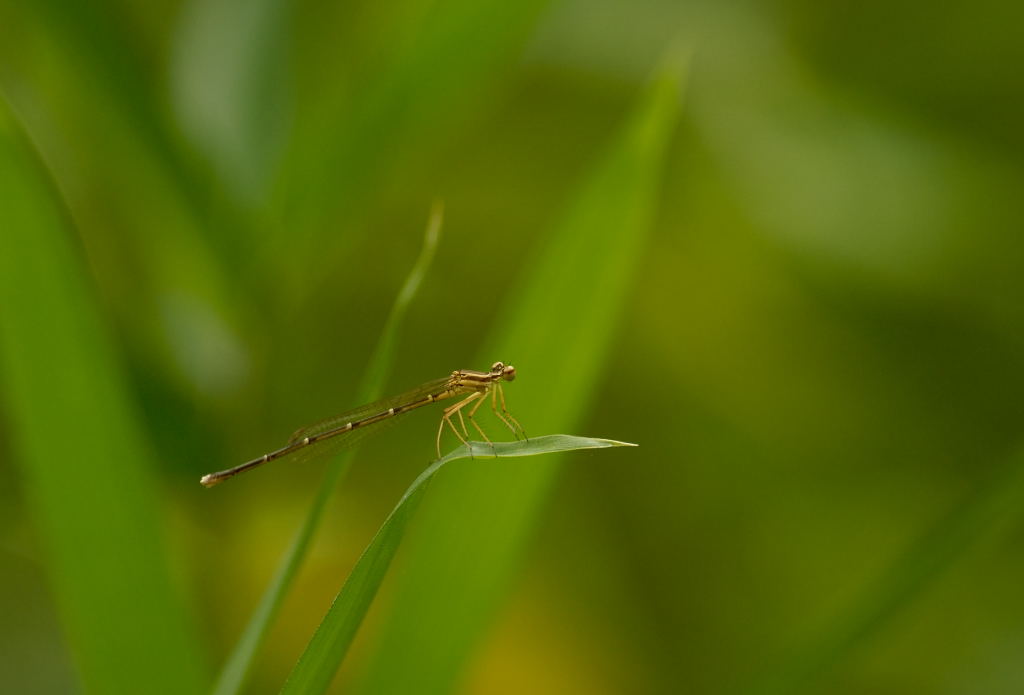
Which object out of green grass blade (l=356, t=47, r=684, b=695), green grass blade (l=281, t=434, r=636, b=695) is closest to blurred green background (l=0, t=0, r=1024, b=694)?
green grass blade (l=356, t=47, r=684, b=695)

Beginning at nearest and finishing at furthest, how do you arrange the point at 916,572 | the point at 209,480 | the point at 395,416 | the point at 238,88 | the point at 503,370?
the point at 916,572, the point at 503,370, the point at 209,480, the point at 238,88, the point at 395,416

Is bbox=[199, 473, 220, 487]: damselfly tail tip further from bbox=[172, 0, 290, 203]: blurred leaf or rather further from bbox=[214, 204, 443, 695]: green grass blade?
bbox=[214, 204, 443, 695]: green grass blade

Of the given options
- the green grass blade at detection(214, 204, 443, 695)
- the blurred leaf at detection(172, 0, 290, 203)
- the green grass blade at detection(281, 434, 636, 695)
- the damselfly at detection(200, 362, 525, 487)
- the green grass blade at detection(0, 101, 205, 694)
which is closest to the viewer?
the green grass blade at detection(281, 434, 636, 695)

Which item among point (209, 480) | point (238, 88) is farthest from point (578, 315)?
point (238, 88)

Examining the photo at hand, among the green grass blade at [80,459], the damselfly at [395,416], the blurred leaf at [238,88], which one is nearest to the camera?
the green grass blade at [80,459]

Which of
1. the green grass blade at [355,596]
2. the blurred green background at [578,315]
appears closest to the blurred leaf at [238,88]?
the blurred green background at [578,315]

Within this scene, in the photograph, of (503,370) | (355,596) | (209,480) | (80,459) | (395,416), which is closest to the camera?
(355,596)

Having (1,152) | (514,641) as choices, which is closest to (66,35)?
(1,152)

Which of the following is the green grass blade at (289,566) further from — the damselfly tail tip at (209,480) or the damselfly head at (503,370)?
the damselfly tail tip at (209,480)

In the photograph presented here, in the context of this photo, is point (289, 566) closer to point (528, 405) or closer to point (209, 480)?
point (528, 405)
